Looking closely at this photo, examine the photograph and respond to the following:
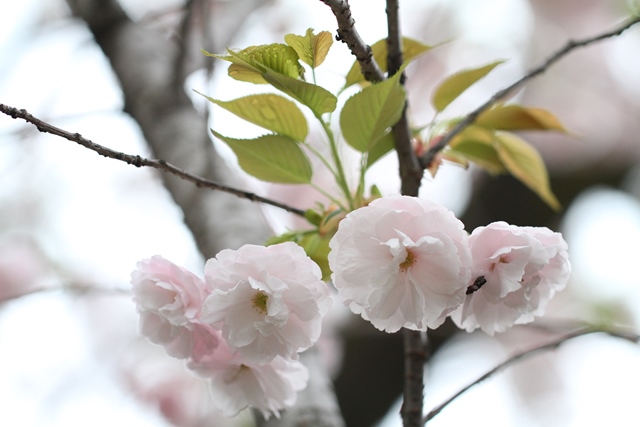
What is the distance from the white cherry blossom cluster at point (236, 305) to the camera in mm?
379

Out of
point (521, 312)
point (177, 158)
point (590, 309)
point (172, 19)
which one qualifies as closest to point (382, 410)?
point (590, 309)

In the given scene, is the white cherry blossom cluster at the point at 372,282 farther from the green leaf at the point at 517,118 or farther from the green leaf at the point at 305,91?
the green leaf at the point at 517,118

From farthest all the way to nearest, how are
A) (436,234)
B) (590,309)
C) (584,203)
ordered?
(590,309), (584,203), (436,234)

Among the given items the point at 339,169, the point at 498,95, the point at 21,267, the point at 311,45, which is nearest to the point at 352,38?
the point at 311,45

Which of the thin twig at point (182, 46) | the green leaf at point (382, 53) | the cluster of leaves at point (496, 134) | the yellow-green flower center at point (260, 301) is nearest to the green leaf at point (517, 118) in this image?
the cluster of leaves at point (496, 134)

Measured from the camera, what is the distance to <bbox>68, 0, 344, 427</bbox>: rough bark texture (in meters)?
0.67

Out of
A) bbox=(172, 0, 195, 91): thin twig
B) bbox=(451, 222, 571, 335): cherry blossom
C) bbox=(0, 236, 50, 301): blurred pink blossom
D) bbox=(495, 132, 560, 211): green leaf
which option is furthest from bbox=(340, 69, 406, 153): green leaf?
bbox=(0, 236, 50, 301): blurred pink blossom

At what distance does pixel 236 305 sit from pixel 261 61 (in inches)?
6.2

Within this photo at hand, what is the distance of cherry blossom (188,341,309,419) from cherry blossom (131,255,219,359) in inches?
1.0

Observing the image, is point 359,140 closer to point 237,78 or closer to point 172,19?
→ point 237,78

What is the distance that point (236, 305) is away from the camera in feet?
1.26

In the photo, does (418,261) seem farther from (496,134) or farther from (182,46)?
(182,46)

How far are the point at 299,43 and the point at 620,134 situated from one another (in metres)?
1.33

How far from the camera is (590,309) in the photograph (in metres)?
1.44
